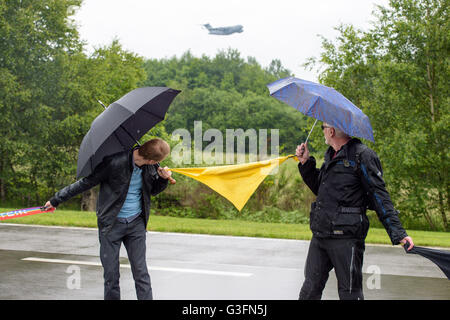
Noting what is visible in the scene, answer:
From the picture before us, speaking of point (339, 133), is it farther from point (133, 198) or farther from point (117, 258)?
point (117, 258)

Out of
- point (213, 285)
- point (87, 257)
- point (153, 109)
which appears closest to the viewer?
point (153, 109)

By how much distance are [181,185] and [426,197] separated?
901 centimetres

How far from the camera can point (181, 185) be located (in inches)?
840

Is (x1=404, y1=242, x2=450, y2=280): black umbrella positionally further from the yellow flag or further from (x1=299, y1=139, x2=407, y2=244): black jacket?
the yellow flag

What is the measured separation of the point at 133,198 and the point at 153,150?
50 centimetres

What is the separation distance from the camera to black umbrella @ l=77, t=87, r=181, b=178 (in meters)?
4.71

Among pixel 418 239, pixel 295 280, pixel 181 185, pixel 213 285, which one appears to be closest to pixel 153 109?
pixel 213 285

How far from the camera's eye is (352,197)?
446cm

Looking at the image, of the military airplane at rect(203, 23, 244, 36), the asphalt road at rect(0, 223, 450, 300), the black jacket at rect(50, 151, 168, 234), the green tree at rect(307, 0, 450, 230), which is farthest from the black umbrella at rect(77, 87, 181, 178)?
the military airplane at rect(203, 23, 244, 36)

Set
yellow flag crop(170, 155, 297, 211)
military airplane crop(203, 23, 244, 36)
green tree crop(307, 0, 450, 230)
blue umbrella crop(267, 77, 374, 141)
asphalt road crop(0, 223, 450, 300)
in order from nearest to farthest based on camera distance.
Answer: blue umbrella crop(267, 77, 374, 141)
yellow flag crop(170, 155, 297, 211)
asphalt road crop(0, 223, 450, 300)
green tree crop(307, 0, 450, 230)
military airplane crop(203, 23, 244, 36)

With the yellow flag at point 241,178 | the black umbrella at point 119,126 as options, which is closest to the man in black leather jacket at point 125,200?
the black umbrella at point 119,126

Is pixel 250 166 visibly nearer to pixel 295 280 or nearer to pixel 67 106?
pixel 295 280

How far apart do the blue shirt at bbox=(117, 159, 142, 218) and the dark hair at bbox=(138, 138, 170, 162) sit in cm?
18

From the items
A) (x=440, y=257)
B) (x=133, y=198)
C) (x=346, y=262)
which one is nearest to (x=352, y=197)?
(x=346, y=262)
